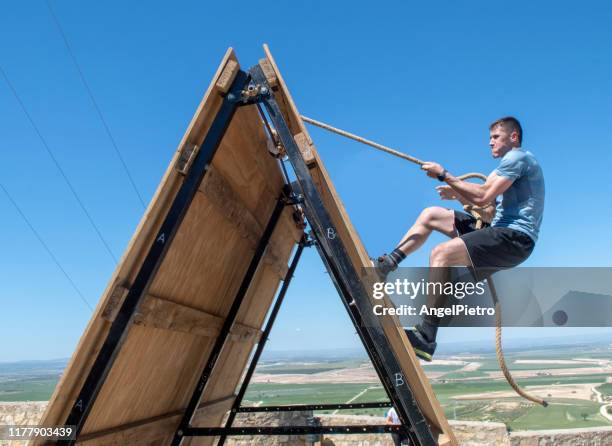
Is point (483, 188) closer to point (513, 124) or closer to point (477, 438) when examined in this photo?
point (513, 124)

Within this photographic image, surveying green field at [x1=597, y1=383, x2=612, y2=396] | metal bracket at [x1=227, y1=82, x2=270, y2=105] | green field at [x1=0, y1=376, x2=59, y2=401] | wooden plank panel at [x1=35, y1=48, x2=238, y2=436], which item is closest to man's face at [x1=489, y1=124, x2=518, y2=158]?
metal bracket at [x1=227, y1=82, x2=270, y2=105]

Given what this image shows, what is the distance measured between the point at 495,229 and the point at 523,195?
1.04ft

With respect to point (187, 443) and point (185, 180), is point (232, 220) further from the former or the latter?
point (187, 443)

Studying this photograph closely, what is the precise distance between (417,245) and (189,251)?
1.65 metres

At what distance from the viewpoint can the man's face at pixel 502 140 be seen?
3570mm

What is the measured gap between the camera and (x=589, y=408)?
2684cm

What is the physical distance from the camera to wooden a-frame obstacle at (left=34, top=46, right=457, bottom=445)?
2.78 metres

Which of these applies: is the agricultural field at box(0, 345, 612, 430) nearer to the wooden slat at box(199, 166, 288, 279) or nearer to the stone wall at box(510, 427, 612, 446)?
the stone wall at box(510, 427, 612, 446)

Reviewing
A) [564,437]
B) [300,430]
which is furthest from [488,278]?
[564,437]

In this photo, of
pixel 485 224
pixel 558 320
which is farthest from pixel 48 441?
pixel 558 320

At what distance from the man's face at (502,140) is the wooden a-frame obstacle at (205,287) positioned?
55.7 inches

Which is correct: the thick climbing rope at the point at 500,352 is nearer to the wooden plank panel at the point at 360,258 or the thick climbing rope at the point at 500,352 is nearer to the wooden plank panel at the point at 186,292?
the wooden plank panel at the point at 360,258

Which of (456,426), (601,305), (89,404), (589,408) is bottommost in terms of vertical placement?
(89,404)

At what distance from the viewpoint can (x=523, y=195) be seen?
346cm
